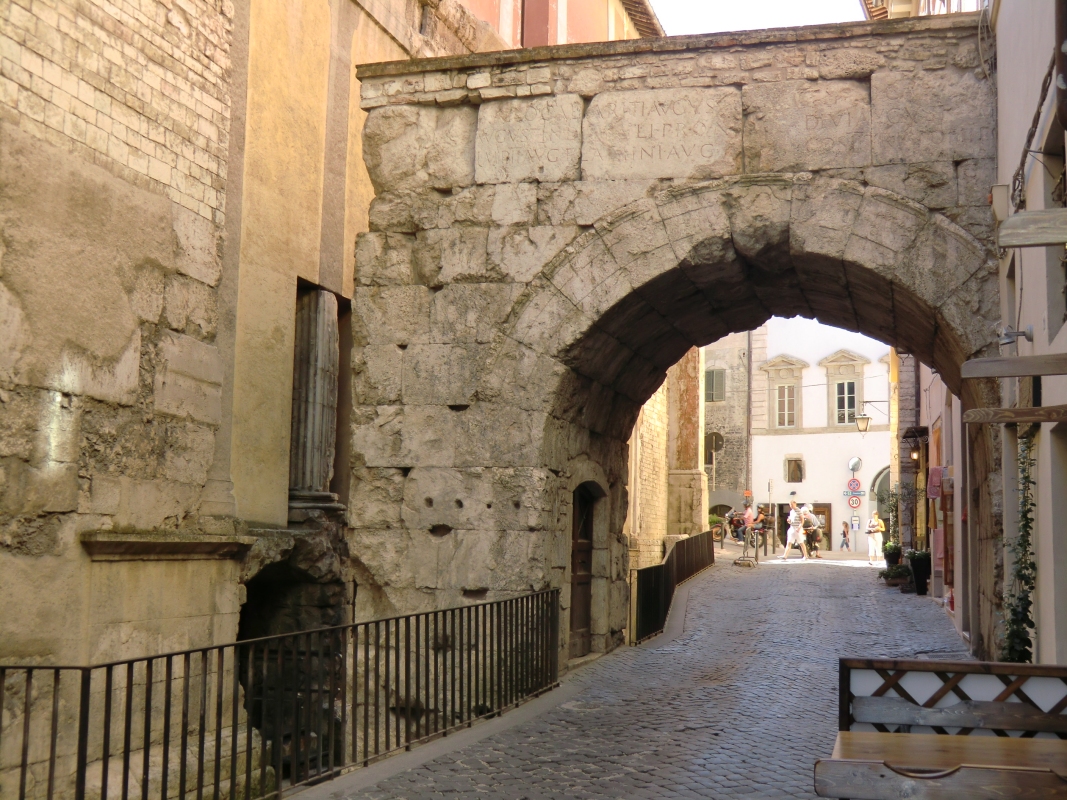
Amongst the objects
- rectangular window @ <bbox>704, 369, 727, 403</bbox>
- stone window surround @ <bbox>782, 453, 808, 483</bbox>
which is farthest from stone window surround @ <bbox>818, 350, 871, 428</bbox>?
rectangular window @ <bbox>704, 369, 727, 403</bbox>

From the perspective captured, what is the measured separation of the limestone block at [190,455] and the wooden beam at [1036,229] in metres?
6.85

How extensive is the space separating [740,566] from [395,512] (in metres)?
11.7

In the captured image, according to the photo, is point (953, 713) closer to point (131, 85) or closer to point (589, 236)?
point (589, 236)

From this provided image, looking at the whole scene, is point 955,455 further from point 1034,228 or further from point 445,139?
point 1034,228

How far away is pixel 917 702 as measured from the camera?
412 centimetres

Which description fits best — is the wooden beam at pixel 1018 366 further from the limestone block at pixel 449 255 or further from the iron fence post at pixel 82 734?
the limestone block at pixel 449 255

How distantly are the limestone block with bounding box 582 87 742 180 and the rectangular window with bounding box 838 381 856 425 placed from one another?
28782mm

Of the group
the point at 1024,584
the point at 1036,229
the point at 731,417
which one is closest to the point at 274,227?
the point at 1024,584

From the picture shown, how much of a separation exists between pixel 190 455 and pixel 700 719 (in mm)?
4720

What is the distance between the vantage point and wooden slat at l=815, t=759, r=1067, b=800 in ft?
9.12

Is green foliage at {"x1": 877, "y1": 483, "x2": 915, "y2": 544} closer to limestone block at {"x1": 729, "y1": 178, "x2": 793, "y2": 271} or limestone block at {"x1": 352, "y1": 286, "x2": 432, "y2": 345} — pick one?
limestone block at {"x1": 729, "y1": 178, "x2": 793, "y2": 271}

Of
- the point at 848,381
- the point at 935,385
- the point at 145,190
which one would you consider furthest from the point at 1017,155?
the point at 848,381

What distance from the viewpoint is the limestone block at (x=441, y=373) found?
8156 mm

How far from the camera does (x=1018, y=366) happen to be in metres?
4.69
